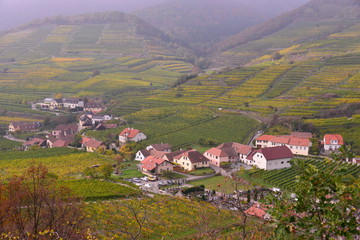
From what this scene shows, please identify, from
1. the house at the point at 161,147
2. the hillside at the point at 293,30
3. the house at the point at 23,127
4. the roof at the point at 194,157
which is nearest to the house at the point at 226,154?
the roof at the point at 194,157

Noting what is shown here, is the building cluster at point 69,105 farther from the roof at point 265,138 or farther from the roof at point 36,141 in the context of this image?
the roof at point 265,138

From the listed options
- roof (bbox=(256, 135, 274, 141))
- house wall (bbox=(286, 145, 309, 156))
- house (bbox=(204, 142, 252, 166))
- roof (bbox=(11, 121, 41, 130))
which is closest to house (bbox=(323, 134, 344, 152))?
house wall (bbox=(286, 145, 309, 156))

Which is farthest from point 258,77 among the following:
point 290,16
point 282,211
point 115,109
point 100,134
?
point 290,16

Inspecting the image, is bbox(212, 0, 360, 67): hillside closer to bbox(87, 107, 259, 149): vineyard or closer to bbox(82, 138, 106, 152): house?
bbox(87, 107, 259, 149): vineyard

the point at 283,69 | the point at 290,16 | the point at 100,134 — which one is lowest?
the point at 100,134

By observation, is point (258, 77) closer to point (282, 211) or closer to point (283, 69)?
point (283, 69)

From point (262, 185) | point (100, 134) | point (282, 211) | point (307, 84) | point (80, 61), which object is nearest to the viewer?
point (282, 211)

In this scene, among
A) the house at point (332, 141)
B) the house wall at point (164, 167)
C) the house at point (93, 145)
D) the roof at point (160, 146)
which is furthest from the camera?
the house at point (93, 145)
